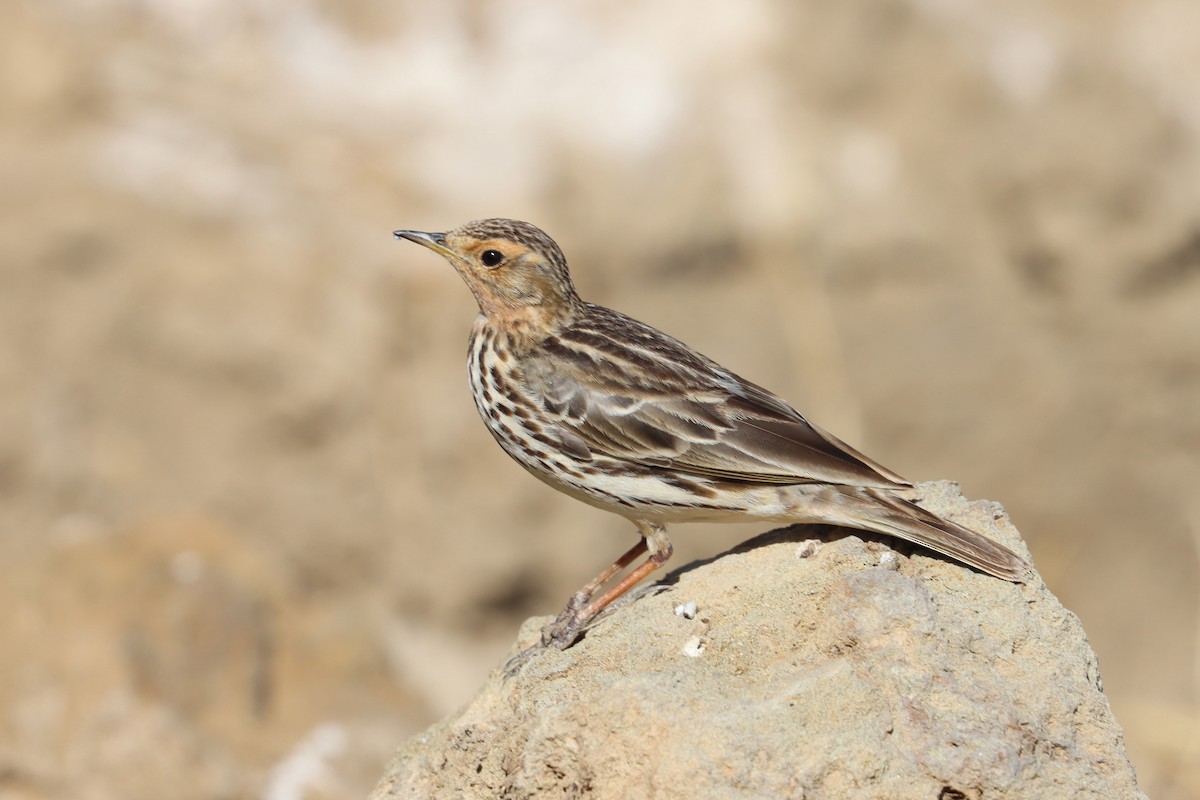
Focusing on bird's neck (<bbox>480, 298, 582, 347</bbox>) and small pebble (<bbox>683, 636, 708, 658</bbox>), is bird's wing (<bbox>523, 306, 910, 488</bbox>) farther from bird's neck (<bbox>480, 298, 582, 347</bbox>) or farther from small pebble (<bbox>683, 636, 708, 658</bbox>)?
small pebble (<bbox>683, 636, 708, 658</bbox>)

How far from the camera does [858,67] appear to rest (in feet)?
41.3

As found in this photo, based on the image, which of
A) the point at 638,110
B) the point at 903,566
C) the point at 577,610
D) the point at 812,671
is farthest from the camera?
the point at 638,110

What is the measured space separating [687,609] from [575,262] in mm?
6768

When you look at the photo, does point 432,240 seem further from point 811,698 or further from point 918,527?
point 811,698

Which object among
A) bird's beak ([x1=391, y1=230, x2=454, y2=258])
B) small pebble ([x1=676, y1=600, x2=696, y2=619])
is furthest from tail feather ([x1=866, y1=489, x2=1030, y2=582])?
bird's beak ([x1=391, y1=230, x2=454, y2=258])

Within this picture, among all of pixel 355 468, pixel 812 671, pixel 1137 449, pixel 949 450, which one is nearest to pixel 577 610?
pixel 812 671

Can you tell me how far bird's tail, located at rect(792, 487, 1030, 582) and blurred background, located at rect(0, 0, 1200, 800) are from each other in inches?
249

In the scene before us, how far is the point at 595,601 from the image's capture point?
247 inches

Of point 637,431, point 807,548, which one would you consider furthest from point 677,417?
point 807,548

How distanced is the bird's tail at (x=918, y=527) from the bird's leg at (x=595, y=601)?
894mm

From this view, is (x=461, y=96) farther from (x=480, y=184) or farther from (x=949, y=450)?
(x=949, y=450)

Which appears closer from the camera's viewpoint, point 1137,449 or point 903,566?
point 903,566

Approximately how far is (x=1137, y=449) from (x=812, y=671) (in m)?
8.45

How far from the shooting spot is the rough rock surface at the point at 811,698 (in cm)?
489
